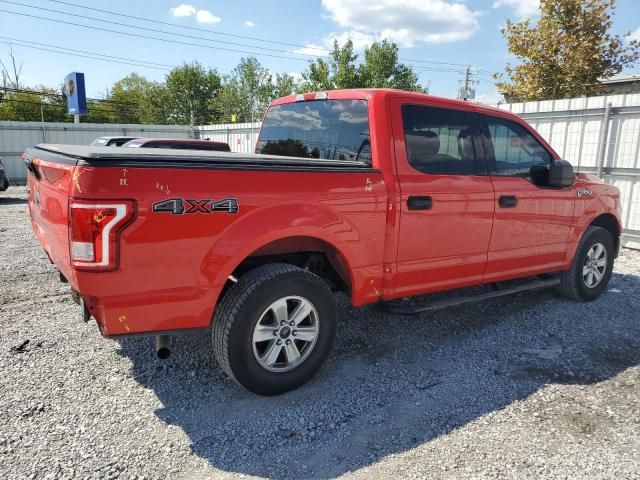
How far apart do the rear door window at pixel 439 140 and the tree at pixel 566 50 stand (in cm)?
1482

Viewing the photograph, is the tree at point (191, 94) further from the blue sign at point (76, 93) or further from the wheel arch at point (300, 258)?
the wheel arch at point (300, 258)

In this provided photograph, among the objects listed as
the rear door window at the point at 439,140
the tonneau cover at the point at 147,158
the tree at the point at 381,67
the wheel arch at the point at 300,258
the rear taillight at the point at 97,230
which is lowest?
the wheel arch at the point at 300,258

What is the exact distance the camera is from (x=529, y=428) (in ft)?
9.46

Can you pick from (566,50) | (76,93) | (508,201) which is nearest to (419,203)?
(508,201)

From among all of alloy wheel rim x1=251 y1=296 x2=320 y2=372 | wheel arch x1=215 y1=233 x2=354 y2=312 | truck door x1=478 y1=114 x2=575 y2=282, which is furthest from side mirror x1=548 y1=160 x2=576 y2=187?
alloy wheel rim x1=251 y1=296 x2=320 y2=372

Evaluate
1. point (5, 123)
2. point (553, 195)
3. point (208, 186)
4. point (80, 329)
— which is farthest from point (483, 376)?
point (5, 123)

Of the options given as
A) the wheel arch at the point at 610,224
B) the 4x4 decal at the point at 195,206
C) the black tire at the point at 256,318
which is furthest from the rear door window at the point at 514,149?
the 4x4 decal at the point at 195,206

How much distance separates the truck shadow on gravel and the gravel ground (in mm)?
12

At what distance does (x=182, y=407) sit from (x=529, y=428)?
2.14 meters

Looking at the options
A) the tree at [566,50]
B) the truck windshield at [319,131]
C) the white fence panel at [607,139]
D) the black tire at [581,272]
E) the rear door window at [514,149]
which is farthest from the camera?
the tree at [566,50]

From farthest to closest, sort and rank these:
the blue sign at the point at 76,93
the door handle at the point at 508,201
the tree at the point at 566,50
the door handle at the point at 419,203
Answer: the blue sign at the point at 76,93 < the tree at the point at 566,50 < the door handle at the point at 508,201 < the door handle at the point at 419,203

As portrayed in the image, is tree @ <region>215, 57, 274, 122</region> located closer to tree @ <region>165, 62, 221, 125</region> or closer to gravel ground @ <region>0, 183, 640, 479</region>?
tree @ <region>165, 62, 221, 125</region>

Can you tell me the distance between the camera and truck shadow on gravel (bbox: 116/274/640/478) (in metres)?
2.68

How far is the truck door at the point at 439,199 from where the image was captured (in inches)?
139
